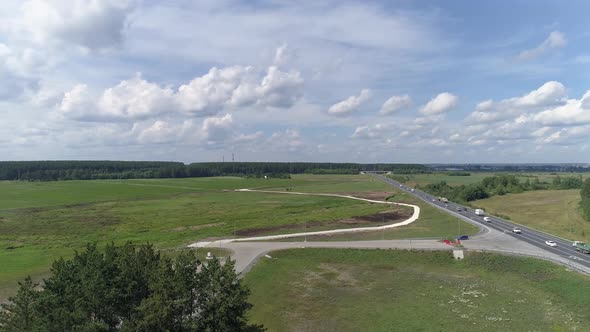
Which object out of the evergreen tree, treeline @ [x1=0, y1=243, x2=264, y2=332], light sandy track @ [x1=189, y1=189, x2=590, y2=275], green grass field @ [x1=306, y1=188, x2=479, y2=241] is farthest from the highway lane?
the evergreen tree

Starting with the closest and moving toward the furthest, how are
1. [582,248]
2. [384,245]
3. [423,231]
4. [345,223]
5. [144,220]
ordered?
[582,248] → [384,245] → [423,231] → [345,223] → [144,220]

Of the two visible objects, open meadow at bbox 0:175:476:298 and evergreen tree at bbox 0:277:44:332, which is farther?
open meadow at bbox 0:175:476:298

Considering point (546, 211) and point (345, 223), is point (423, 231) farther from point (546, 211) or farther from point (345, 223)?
point (546, 211)

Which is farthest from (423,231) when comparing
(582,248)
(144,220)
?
(144,220)

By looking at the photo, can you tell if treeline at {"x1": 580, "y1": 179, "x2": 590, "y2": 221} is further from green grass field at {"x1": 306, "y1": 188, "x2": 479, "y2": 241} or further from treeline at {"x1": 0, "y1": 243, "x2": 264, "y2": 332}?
treeline at {"x1": 0, "y1": 243, "x2": 264, "y2": 332}

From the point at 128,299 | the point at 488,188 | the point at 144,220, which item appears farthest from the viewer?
the point at 488,188

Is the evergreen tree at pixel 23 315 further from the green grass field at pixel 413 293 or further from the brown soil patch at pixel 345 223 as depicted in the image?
the brown soil patch at pixel 345 223

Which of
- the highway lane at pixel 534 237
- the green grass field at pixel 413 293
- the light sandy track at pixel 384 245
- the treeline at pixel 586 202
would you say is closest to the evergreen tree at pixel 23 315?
the green grass field at pixel 413 293

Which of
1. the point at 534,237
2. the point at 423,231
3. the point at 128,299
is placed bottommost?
the point at 534,237
